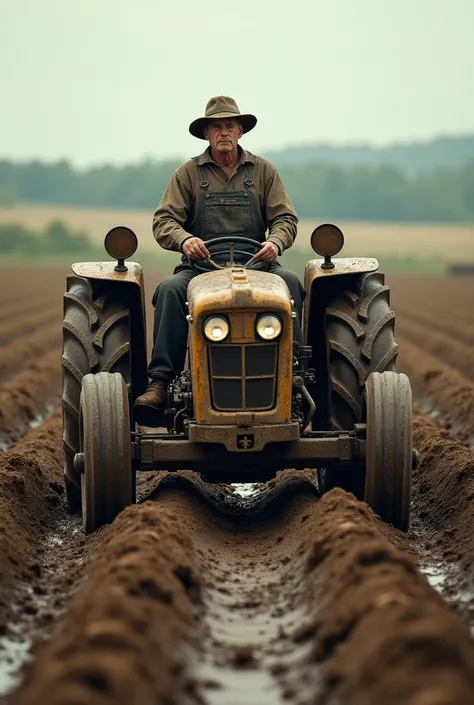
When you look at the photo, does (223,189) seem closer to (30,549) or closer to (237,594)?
(30,549)

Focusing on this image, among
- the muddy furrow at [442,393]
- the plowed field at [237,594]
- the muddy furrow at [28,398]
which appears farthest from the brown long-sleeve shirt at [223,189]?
the muddy furrow at [442,393]

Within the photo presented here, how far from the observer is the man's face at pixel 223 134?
822 centimetres

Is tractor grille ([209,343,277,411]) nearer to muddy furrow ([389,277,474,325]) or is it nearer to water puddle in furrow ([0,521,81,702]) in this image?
water puddle in furrow ([0,521,81,702])

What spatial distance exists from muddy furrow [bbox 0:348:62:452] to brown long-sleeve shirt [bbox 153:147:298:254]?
3.99 meters

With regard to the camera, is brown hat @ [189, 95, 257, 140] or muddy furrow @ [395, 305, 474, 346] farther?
muddy furrow @ [395, 305, 474, 346]

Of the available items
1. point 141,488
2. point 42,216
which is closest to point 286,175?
point 42,216

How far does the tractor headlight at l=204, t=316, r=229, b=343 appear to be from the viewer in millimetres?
7207

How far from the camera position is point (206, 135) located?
8430 millimetres

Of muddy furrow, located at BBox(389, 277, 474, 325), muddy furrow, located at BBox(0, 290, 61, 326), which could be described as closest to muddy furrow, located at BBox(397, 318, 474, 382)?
muddy furrow, located at BBox(389, 277, 474, 325)

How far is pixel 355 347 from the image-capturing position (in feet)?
25.9

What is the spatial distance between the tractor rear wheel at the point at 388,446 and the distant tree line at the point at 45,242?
68543 mm

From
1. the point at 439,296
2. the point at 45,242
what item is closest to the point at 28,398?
the point at 439,296

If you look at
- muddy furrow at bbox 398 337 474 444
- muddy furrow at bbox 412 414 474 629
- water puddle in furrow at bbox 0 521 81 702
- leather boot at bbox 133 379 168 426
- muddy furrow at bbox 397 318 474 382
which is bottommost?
muddy furrow at bbox 397 318 474 382

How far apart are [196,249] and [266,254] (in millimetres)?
388
